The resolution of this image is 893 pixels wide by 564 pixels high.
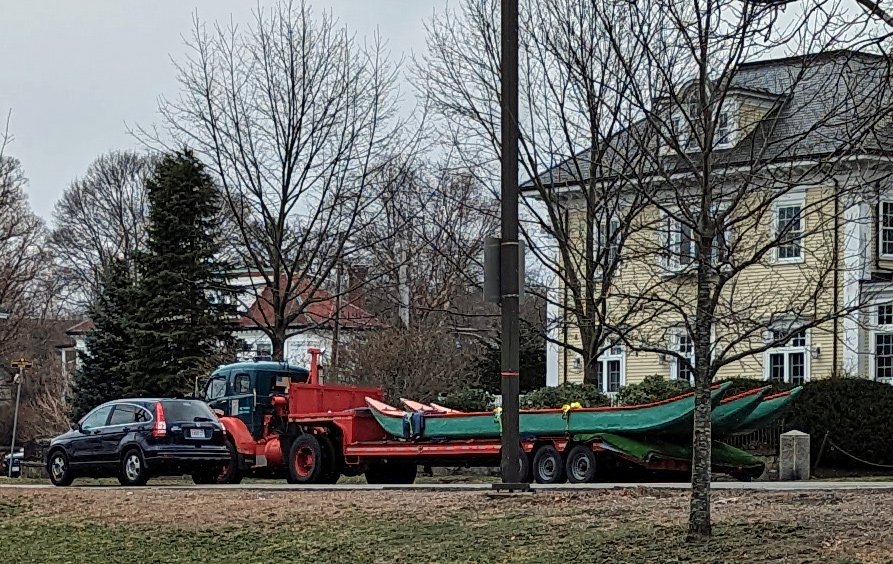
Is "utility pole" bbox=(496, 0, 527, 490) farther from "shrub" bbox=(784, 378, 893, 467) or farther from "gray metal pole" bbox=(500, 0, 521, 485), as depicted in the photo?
"shrub" bbox=(784, 378, 893, 467)

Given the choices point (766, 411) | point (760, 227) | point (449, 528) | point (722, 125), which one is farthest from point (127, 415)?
point (722, 125)

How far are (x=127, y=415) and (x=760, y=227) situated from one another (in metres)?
10.9

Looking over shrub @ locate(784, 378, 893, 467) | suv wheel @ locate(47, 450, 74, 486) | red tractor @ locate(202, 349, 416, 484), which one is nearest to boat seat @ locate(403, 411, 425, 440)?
red tractor @ locate(202, 349, 416, 484)

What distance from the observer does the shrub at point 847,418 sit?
82.6 feet

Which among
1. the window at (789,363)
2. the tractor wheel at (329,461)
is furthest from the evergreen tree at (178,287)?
the tractor wheel at (329,461)

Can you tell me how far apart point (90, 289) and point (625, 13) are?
58630 mm

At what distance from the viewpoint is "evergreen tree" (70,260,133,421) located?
41969 mm

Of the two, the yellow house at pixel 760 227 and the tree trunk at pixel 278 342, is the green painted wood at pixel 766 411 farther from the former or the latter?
the tree trunk at pixel 278 342

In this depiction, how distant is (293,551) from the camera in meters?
12.7

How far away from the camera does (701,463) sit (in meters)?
11.0

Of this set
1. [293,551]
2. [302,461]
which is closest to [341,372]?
[302,461]

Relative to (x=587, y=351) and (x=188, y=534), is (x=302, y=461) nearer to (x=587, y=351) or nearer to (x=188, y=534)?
(x=587, y=351)

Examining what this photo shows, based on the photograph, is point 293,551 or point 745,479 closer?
point 293,551

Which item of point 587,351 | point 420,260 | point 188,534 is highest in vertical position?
point 420,260
